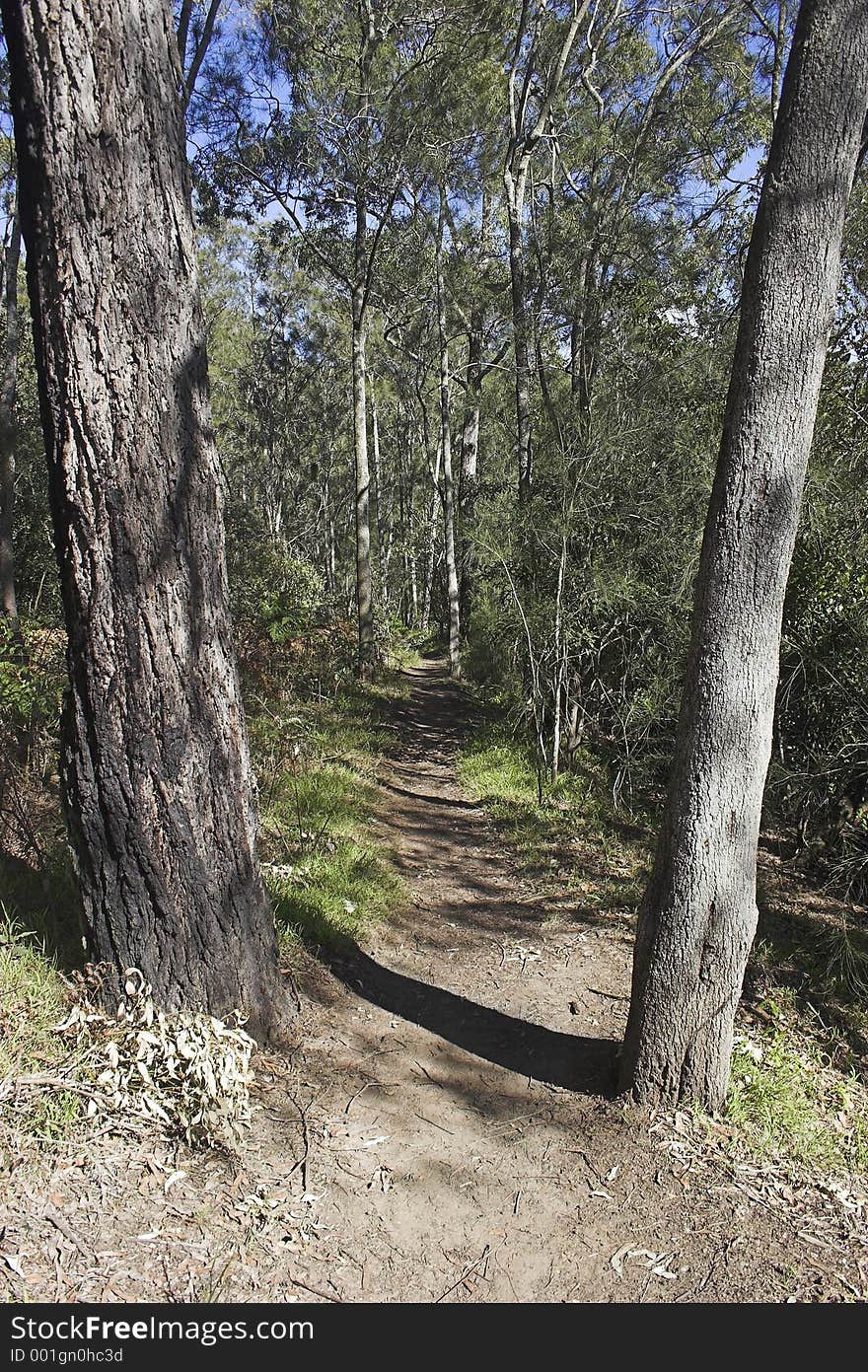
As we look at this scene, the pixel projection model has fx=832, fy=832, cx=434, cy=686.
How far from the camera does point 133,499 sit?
2924 millimetres

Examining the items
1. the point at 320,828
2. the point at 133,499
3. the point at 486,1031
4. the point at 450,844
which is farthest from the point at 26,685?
the point at 450,844

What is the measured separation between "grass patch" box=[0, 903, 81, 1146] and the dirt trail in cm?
14

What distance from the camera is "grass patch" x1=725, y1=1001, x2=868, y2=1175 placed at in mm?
3232

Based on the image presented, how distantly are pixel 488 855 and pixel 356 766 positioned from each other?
6.98ft

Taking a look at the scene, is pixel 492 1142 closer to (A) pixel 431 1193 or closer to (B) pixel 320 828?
(A) pixel 431 1193

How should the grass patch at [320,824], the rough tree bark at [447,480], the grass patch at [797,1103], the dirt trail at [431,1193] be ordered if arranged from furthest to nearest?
the rough tree bark at [447,480] < the grass patch at [320,824] < the grass patch at [797,1103] < the dirt trail at [431,1193]

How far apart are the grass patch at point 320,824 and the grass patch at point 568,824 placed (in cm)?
114

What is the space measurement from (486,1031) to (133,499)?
286 cm

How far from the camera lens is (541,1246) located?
274cm

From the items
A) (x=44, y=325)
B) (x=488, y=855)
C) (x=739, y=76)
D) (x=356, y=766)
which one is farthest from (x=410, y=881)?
(x=739, y=76)

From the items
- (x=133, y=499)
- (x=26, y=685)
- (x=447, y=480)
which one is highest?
(x=447, y=480)

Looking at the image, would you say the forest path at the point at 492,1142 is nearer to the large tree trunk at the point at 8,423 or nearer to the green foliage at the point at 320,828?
the green foliage at the point at 320,828

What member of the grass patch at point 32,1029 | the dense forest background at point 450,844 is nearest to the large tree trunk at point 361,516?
the dense forest background at point 450,844

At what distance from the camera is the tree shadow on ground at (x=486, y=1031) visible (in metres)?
3.66
